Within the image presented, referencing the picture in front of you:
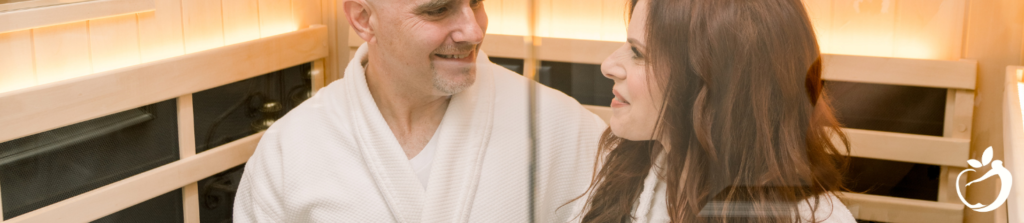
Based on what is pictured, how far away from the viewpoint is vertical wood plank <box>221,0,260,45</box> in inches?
32.6

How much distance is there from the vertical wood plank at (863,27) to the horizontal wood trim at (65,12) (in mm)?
698

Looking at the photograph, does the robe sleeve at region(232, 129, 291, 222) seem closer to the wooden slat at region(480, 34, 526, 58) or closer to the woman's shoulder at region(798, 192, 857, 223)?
the wooden slat at region(480, 34, 526, 58)

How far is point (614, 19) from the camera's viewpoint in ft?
1.49

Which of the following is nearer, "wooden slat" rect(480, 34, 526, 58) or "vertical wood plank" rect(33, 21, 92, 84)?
"wooden slat" rect(480, 34, 526, 58)

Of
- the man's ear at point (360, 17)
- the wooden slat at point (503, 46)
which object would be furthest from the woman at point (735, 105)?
the man's ear at point (360, 17)

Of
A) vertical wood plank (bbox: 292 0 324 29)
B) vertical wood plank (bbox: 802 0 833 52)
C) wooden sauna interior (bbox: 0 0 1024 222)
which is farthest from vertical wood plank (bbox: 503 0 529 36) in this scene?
vertical wood plank (bbox: 292 0 324 29)

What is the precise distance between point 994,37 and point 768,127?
5.3 inches

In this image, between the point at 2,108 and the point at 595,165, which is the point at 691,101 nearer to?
the point at 595,165

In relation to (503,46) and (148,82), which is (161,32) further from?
(503,46)

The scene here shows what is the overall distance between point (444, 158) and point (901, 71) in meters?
0.43

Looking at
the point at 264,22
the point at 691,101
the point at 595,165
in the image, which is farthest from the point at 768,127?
the point at 264,22

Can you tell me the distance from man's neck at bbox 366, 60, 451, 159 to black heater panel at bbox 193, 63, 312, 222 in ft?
0.47

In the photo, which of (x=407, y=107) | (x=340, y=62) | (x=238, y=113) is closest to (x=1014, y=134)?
(x=407, y=107)

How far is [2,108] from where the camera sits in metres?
0.64
